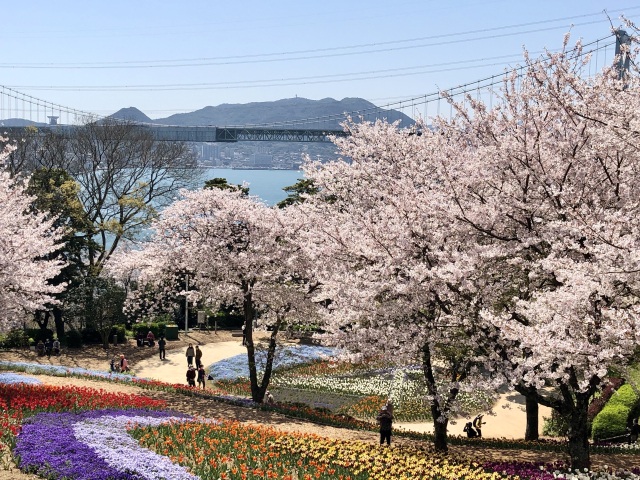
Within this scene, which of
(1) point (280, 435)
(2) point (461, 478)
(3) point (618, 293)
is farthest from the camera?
(1) point (280, 435)

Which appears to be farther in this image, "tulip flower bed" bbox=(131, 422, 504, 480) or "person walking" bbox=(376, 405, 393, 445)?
"person walking" bbox=(376, 405, 393, 445)

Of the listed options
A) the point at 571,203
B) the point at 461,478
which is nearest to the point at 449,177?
the point at 571,203

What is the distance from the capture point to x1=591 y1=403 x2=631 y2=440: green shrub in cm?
2414

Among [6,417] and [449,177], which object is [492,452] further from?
[6,417]

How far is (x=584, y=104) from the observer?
14.4 m

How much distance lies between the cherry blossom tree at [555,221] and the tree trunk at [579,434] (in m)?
0.02

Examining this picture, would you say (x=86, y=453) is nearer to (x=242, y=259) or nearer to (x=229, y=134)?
(x=242, y=259)

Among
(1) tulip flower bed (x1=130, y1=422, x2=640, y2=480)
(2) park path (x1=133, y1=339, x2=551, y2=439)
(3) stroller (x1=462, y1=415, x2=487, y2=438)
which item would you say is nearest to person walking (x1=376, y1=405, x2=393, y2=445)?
(1) tulip flower bed (x1=130, y1=422, x2=640, y2=480)

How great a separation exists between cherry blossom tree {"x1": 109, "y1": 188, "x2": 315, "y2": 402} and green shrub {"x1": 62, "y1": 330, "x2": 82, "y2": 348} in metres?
16.6

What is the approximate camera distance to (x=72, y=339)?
133 feet

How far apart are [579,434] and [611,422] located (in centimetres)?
1163

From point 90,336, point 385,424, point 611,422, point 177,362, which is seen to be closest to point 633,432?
point 611,422

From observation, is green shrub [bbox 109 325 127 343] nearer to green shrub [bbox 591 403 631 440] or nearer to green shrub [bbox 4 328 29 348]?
green shrub [bbox 4 328 29 348]

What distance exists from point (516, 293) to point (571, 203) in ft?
7.97
